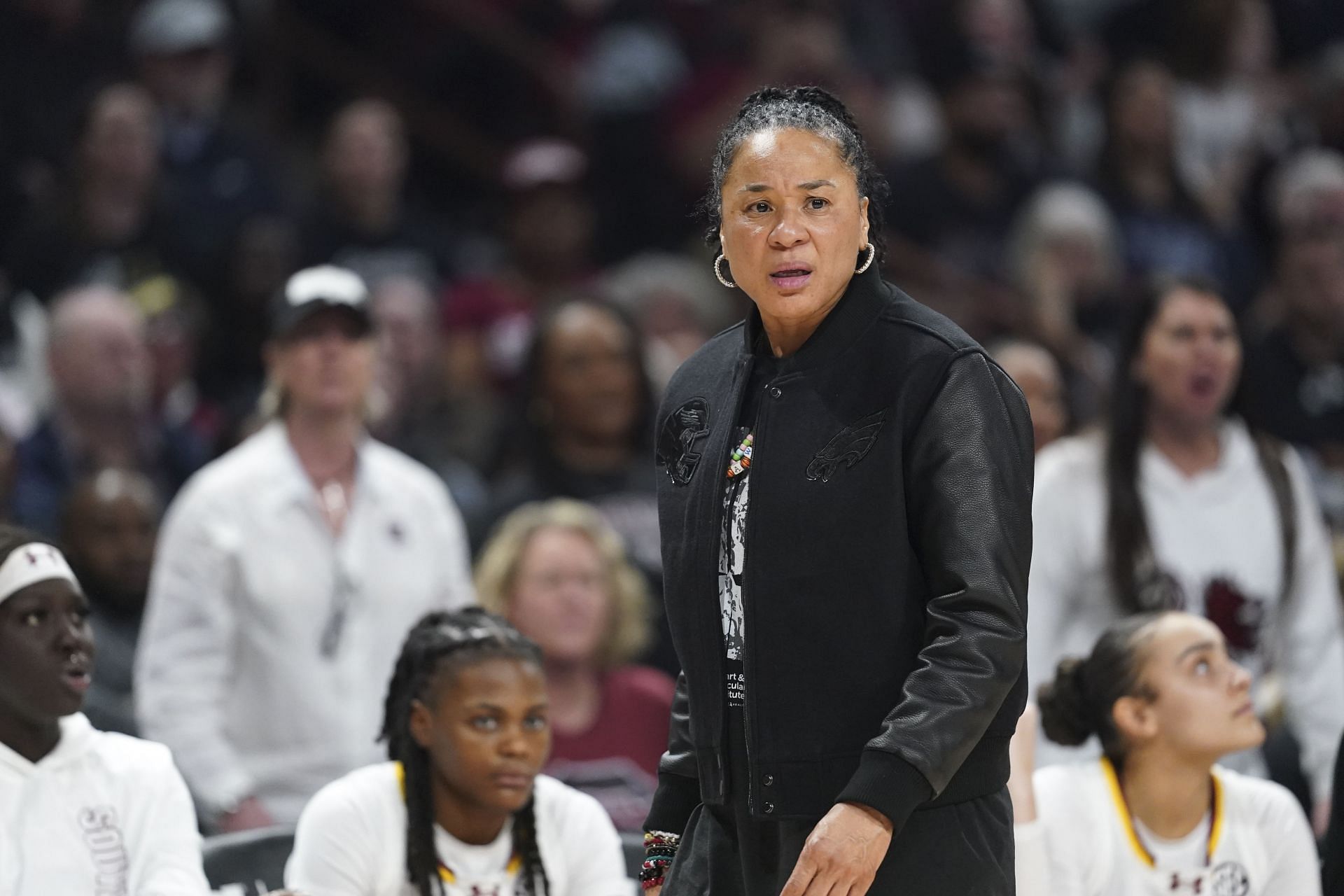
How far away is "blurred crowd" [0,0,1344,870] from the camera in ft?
18.2

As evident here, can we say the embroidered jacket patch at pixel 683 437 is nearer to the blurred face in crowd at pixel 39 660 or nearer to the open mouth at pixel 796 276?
the open mouth at pixel 796 276

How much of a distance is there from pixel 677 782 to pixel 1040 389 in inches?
136

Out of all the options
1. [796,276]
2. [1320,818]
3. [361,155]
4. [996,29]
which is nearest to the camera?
[796,276]

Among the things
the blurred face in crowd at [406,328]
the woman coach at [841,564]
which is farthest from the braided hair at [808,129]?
the blurred face in crowd at [406,328]

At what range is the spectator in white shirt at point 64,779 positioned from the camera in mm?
3641

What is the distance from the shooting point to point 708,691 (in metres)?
2.72

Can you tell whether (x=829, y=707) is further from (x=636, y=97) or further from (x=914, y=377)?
(x=636, y=97)

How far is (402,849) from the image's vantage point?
3922mm

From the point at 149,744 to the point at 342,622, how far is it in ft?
4.52

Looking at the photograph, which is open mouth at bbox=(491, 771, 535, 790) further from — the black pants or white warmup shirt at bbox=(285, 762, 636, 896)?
the black pants

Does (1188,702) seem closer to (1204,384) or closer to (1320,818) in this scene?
(1320,818)

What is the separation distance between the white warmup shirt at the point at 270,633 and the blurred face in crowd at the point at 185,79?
329cm

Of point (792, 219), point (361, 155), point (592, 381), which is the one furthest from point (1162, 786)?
point (361, 155)

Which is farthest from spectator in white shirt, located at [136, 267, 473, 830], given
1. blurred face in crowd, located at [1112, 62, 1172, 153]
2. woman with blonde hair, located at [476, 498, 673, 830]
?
blurred face in crowd, located at [1112, 62, 1172, 153]
